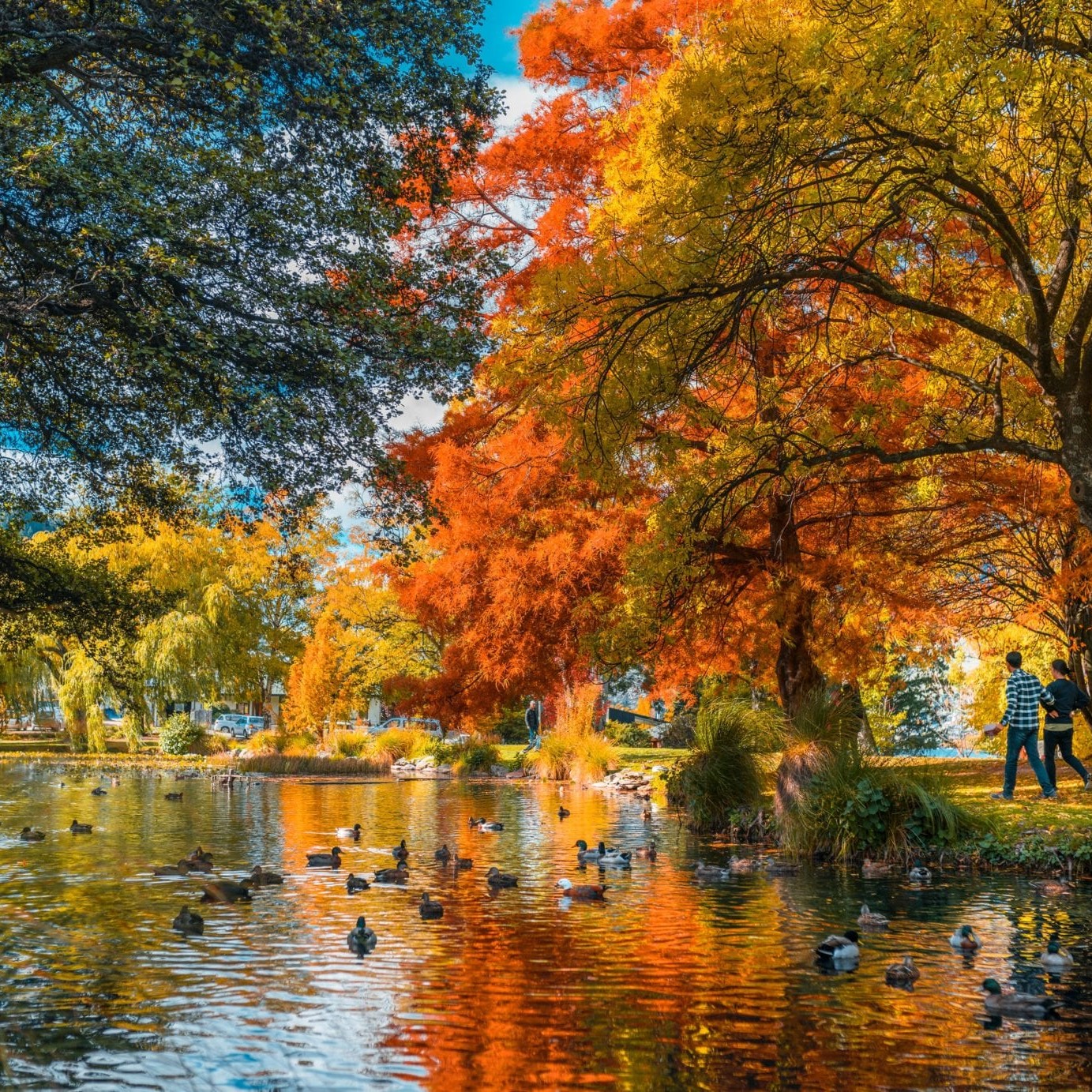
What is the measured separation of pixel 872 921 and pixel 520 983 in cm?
381

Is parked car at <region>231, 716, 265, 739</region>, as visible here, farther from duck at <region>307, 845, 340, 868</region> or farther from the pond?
the pond

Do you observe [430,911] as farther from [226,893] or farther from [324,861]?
[324,861]

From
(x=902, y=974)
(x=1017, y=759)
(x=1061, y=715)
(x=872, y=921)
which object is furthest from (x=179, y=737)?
(x=902, y=974)

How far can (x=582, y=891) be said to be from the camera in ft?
37.4

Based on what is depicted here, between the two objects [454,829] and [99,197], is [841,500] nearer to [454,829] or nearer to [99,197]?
[454,829]

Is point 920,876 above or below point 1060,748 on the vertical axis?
below

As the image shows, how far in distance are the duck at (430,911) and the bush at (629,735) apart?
31493 mm

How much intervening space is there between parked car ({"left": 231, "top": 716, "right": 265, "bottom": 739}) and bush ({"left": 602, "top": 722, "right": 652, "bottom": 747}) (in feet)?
64.4

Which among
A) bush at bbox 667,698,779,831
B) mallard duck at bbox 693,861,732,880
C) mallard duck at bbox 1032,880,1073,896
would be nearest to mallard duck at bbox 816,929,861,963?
mallard duck at bbox 1032,880,1073,896

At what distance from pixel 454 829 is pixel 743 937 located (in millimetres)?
9508

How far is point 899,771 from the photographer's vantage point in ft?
47.5

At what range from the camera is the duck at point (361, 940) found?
8.68m

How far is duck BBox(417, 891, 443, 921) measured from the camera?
33.5 feet

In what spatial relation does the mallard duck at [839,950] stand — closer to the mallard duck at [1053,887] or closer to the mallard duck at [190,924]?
the mallard duck at [1053,887]
